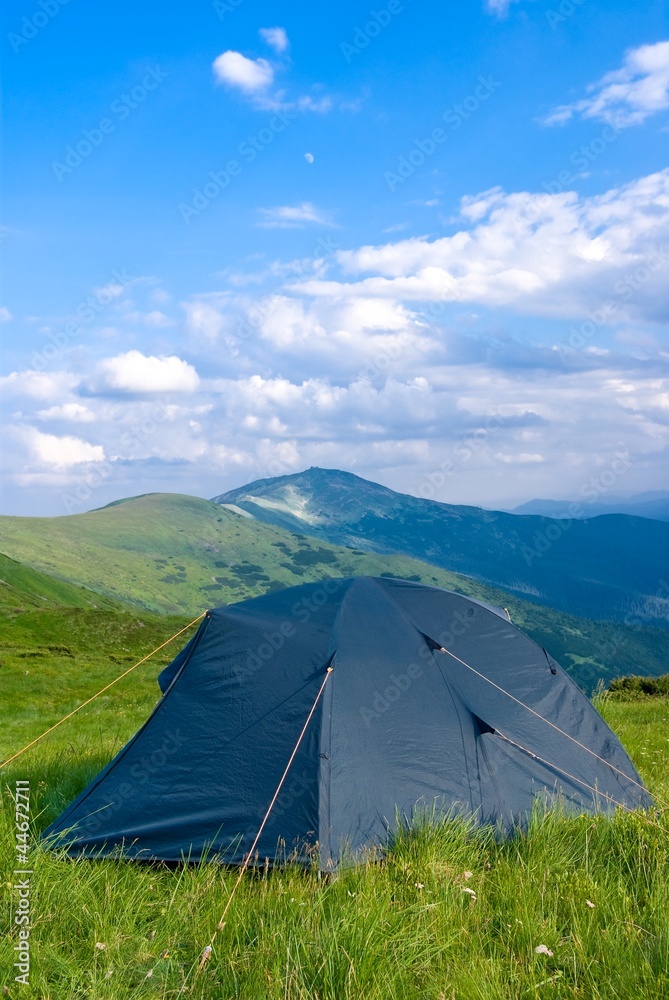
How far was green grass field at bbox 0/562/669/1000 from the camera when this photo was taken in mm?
4422

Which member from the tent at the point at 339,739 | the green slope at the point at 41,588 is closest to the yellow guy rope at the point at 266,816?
the tent at the point at 339,739

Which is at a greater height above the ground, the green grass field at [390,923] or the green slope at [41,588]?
the green grass field at [390,923]

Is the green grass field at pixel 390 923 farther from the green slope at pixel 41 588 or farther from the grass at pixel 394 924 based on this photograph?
the green slope at pixel 41 588

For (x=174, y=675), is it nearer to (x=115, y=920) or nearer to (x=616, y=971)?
(x=115, y=920)

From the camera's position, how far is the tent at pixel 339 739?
715 cm

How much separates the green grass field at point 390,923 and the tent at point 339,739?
48cm

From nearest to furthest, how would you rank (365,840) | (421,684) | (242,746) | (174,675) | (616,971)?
(616,971), (365,840), (242,746), (421,684), (174,675)

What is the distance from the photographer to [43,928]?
5020 millimetres

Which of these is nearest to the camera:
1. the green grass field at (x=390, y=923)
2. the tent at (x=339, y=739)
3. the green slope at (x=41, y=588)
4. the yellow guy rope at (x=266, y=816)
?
the green grass field at (x=390, y=923)

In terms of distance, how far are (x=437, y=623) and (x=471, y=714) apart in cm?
134

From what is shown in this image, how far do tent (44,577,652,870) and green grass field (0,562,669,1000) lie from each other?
1.57ft

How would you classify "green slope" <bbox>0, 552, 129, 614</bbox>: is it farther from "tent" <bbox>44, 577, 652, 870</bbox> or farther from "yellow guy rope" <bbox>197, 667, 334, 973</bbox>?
"yellow guy rope" <bbox>197, 667, 334, 973</bbox>

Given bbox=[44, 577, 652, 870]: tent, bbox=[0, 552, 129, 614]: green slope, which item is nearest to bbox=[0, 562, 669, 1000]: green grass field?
bbox=[44, 577, 652, 870]: tent

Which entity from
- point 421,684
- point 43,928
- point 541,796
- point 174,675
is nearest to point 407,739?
point 421,684
